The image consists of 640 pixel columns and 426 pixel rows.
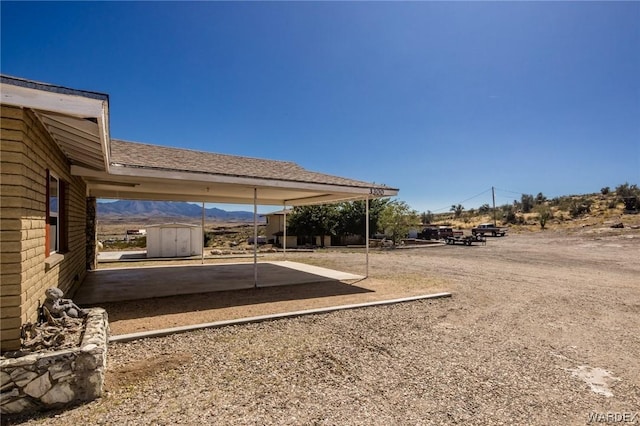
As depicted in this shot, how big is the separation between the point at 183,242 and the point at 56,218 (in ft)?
48.1

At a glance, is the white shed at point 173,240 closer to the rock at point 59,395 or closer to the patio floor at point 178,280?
the patio floor at point 178,280

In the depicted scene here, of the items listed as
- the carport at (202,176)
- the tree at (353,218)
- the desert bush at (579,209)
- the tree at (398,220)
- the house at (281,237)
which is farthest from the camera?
the desert bush at (579,209)

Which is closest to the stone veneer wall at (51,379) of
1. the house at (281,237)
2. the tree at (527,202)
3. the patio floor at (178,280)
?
the patio floor at (178,280)

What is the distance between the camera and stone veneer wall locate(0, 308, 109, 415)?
2992mm

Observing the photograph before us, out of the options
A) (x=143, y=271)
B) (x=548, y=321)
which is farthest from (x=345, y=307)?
(x=143, y=271)

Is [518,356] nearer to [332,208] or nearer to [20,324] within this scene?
[20,324]

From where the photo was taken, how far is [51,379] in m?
3.14

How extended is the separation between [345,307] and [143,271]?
30.5 ft

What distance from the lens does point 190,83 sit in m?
14.7

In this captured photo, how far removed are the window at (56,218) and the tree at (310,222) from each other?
78.3 ft

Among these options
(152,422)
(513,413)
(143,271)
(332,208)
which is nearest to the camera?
(152,422)

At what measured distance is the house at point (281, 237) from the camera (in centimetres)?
3040

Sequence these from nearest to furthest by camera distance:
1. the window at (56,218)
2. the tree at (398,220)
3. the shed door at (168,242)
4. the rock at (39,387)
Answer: the rock at (39,387), the window at (56,218), the shed door at (168,242), the tree at (398,220)

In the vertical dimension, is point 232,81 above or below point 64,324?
above
